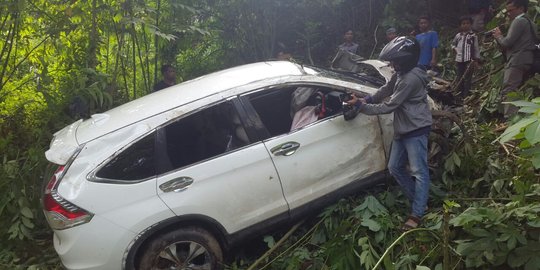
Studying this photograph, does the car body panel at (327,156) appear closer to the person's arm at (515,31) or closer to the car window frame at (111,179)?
the car window frame at (111,179)

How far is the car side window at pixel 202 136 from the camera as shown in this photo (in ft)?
12.3

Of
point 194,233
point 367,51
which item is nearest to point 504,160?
point 194,233

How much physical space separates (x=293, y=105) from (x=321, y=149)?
581mm

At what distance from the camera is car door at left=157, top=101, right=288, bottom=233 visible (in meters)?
3.66

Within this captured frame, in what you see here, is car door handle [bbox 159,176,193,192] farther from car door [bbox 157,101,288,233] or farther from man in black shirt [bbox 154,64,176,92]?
man in black shirt [bbox 154,64,176,92]

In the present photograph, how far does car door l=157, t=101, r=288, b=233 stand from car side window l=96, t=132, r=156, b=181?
3.2 inches

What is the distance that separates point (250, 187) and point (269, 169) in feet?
0.74

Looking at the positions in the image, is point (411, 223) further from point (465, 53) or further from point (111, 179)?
point (465, 53)

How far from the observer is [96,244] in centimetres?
349

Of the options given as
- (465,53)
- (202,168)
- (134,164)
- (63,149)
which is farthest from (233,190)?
(465,53)

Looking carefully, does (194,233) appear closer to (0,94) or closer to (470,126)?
(470,126)

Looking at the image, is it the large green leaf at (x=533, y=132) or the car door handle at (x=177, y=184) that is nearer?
the large green leaf at (x=533, y=132)

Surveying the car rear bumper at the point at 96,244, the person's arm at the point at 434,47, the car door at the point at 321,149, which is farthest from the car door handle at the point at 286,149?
the person's arm at the point at 434,47

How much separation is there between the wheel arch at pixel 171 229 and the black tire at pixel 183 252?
4 cm
